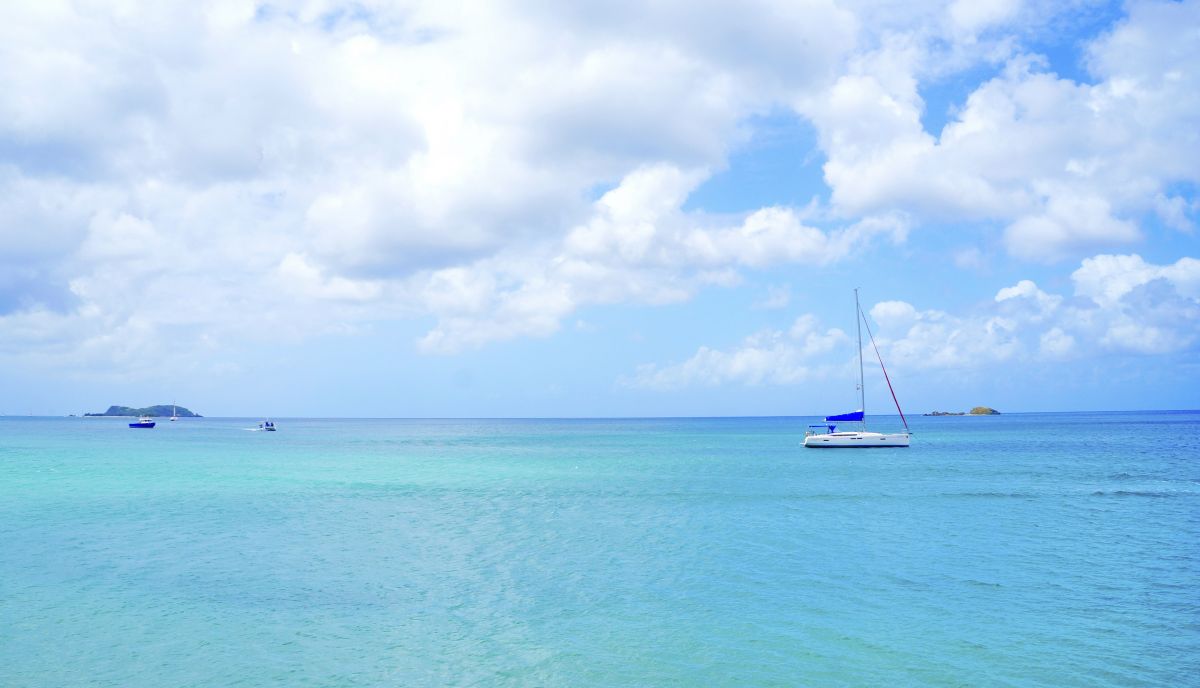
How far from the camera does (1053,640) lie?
1560cm

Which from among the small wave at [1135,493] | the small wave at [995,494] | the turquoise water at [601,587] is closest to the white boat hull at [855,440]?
the turquoise water at [601,587]

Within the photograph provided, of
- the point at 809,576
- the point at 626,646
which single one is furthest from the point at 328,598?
the point at 809,576

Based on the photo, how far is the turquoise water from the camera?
14195 mm

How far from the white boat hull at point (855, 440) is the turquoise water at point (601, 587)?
32.4 metres

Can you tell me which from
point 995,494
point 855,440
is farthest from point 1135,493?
point 855,440

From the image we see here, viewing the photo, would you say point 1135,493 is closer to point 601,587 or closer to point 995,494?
point 995,494

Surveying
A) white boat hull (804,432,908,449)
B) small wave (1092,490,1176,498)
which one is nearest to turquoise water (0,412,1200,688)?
small wave (1092,490,1176,498)

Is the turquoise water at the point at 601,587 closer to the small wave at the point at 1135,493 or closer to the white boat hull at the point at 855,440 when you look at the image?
the small wave at the point at 1135,493

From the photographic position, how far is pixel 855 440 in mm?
75000

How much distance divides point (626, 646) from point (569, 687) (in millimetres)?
2390

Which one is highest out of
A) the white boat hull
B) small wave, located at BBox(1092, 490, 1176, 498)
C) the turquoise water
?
the white boat hull

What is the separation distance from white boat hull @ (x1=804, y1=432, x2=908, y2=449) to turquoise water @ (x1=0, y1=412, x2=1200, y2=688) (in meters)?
32.4

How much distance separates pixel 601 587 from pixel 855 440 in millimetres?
60763

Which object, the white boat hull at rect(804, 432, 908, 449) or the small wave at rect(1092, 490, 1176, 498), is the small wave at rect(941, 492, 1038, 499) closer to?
the small wave at rect(1092, 490, 1176, 498)
